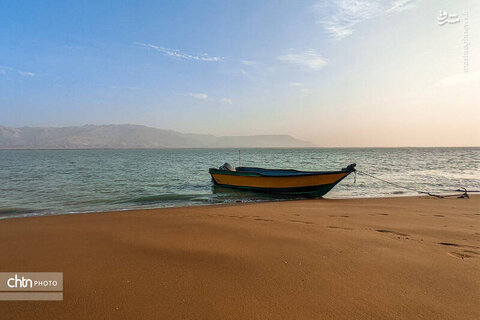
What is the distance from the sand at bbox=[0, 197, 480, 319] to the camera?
2566 mm

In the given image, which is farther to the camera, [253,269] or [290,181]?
[290,181]

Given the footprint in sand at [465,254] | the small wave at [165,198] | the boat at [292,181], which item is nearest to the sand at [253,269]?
the footprint in sand at [465,254]

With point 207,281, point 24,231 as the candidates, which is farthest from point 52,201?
point 207,281

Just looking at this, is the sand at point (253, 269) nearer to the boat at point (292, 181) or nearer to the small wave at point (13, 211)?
the small wave at point (13, 211)

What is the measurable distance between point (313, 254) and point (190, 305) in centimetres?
219

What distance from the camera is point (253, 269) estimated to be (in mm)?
3469

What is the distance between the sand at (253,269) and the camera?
257cm

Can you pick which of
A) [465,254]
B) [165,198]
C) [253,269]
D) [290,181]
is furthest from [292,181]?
[253,269]

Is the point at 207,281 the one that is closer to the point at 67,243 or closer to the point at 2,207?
the point at 67,243

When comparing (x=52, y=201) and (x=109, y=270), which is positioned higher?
(x=109, y=270)

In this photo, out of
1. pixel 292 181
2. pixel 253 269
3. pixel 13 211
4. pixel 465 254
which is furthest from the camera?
pixel 292 181

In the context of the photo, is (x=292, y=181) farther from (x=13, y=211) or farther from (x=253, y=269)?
(x=13, y=211)

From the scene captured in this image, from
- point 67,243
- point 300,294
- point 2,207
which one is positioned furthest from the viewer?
point 2,207

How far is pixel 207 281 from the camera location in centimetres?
313
